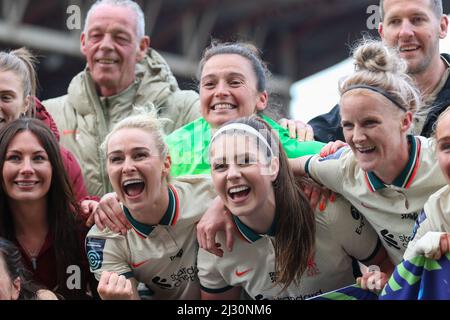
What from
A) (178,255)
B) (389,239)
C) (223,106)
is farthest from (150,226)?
(389,239)

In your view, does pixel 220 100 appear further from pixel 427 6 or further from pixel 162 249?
pixel 427 6

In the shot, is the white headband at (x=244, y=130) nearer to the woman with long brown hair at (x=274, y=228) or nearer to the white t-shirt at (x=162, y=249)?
the woman with long brown hair at (x=274, y=228)

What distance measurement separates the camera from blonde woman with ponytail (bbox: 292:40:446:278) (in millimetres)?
4082

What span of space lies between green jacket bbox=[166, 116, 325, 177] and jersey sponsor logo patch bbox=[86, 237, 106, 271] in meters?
0.50

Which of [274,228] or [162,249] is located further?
[162,249]

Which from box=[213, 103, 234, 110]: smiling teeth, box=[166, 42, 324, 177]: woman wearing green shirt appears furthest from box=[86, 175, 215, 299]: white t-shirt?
box=[213, 103, 234, 110]: smiling teeth

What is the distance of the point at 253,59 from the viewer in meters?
4.92

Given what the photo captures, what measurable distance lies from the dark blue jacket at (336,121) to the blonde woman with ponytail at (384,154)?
0.30 metres

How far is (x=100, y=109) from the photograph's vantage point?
5488mm

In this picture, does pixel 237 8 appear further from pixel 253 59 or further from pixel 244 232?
pixel 244 232

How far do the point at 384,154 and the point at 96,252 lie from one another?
131 cm

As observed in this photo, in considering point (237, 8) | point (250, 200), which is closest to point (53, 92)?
point (237, 8)

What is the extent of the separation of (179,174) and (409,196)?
116 centimetres

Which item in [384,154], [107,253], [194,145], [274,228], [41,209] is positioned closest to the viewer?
[384,154]
